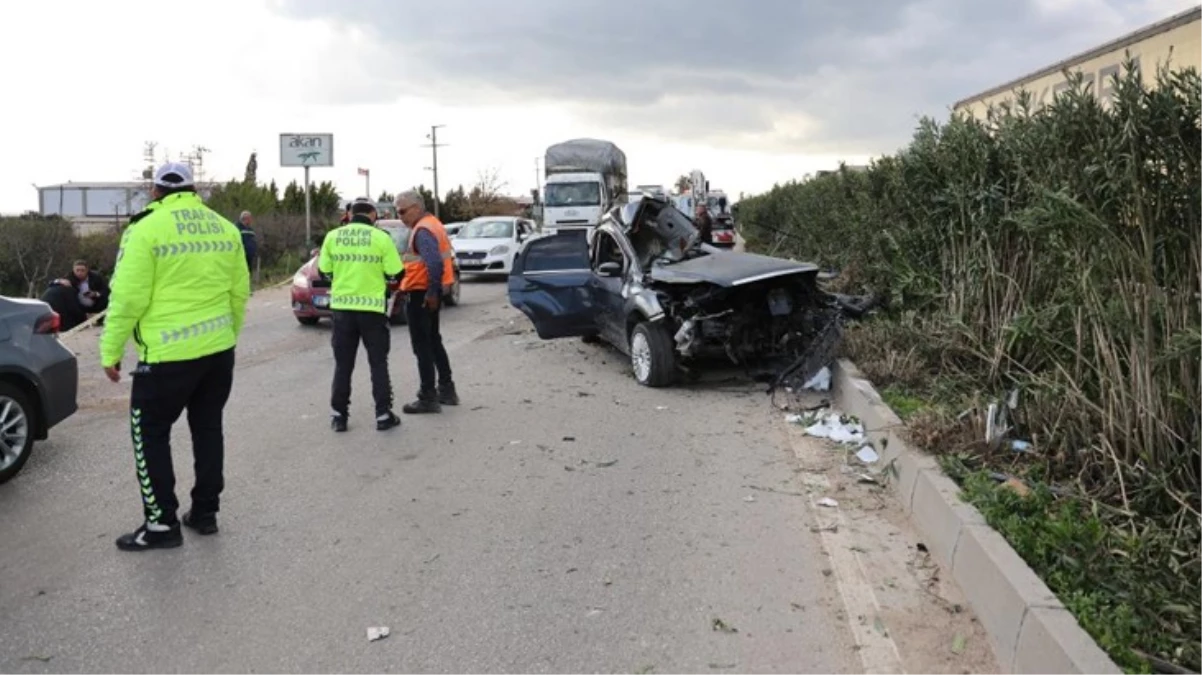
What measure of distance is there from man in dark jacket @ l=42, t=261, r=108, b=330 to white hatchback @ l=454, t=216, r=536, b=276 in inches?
343

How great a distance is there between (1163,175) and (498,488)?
397 centimetres

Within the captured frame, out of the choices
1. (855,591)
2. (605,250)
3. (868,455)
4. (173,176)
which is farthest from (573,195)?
(855,591)

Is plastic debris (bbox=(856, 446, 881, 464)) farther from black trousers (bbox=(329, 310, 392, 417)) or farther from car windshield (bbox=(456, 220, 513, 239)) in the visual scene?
car windshield (bbox=(456, 220, 513, 239))

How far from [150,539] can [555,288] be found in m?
6.09

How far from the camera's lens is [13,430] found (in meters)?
5.91

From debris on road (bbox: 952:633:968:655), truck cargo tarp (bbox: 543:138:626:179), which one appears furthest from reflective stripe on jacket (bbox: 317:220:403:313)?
truck cargo tarp (bbox: 543:138:626:179)

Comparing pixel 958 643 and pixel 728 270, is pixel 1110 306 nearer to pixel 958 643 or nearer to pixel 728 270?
pixel 958 643

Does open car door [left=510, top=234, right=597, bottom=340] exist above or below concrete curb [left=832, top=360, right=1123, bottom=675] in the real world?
above

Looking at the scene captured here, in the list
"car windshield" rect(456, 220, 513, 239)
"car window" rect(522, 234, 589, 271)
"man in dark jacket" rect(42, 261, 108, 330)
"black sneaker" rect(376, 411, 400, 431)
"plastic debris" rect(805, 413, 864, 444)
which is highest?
"car windshield" rect(456, 220, 513, 239)

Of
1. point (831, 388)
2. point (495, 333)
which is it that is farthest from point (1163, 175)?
point (495, 333)

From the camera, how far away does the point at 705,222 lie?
20.4 metres

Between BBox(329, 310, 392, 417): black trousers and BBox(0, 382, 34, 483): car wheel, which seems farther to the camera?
BBox(329, 310, 392, 417): black trousers

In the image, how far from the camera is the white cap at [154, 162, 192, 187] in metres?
4.73

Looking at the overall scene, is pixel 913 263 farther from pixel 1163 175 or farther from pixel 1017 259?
pixel 1163 175
